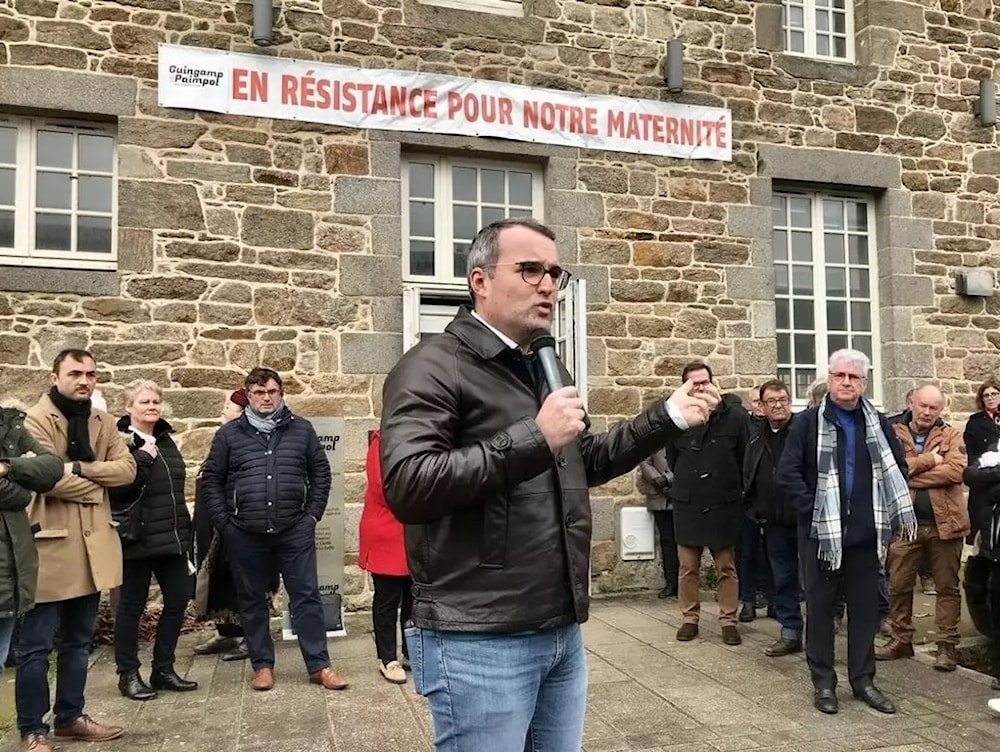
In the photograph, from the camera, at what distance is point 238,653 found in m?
5.73

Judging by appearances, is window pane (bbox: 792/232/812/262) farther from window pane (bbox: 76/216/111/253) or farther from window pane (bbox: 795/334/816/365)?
window pane (bbox: 76/216/111/253)

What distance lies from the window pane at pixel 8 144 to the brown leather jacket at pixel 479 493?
611cm

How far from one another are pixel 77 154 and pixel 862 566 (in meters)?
6.32

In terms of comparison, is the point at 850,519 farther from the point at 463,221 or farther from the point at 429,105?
the point at 429,105

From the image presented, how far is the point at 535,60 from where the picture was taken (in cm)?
770

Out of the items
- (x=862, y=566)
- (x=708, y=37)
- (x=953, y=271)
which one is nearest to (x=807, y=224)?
(x=953, y=271)

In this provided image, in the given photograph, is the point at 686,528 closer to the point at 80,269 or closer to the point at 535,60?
the point at 535,60

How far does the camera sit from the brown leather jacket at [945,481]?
5262 mm

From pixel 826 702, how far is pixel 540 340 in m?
3.47

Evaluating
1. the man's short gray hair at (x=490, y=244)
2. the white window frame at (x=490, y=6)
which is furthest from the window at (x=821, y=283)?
the man's short gray hair at (x=490, y=244)

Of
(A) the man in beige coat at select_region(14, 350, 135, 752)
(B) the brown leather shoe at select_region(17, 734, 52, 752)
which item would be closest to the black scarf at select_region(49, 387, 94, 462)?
(A) the man in beige coat at select_region(14, 350, 135, 752)

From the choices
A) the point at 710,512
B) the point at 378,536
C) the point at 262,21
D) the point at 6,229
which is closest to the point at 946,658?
the point at 710,512

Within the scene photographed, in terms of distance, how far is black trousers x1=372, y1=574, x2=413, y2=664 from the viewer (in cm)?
514

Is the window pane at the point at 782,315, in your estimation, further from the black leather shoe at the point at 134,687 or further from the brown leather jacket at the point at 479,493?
the brown leather jacket at the point at 479,493
